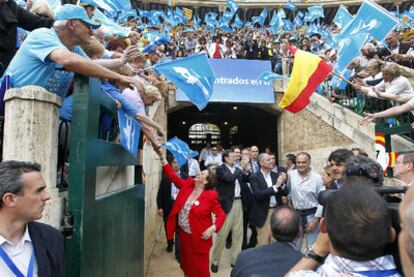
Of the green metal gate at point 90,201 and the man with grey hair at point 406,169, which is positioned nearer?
the green metal gate at point 90,201

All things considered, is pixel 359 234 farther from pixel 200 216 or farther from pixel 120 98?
pixel 200 216

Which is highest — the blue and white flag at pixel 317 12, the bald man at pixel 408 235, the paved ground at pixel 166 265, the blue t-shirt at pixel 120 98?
the blue and white flag at pixel 317 12

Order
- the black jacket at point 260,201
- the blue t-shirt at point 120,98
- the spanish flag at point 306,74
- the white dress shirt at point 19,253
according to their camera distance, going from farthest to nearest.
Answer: the black jacket at point 260,201 → the spanish flag at point 306,74 → the blue t-shirt at point 120,98 → the white dress shirt at point 19,253

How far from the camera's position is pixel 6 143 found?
1.96 metres

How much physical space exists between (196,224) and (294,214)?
2200mm

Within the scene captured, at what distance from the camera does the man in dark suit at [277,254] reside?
6.80 feet

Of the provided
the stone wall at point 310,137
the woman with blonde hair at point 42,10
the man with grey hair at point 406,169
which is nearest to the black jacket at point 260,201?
the man with grey hair at point 406,169

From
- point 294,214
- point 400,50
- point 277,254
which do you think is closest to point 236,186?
point 294,214

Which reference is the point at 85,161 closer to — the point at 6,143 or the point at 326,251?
the point at 6,143

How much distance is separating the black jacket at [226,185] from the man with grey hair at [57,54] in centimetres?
398

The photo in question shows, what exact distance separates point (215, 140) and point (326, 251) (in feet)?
76.0

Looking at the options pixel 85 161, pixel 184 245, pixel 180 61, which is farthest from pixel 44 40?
pixel 184 245

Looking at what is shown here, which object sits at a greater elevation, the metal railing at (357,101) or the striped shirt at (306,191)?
the metal railing at (357,101)

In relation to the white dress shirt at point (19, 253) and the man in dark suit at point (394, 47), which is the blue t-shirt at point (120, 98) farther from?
the man in dark suit at point (394, 47)
